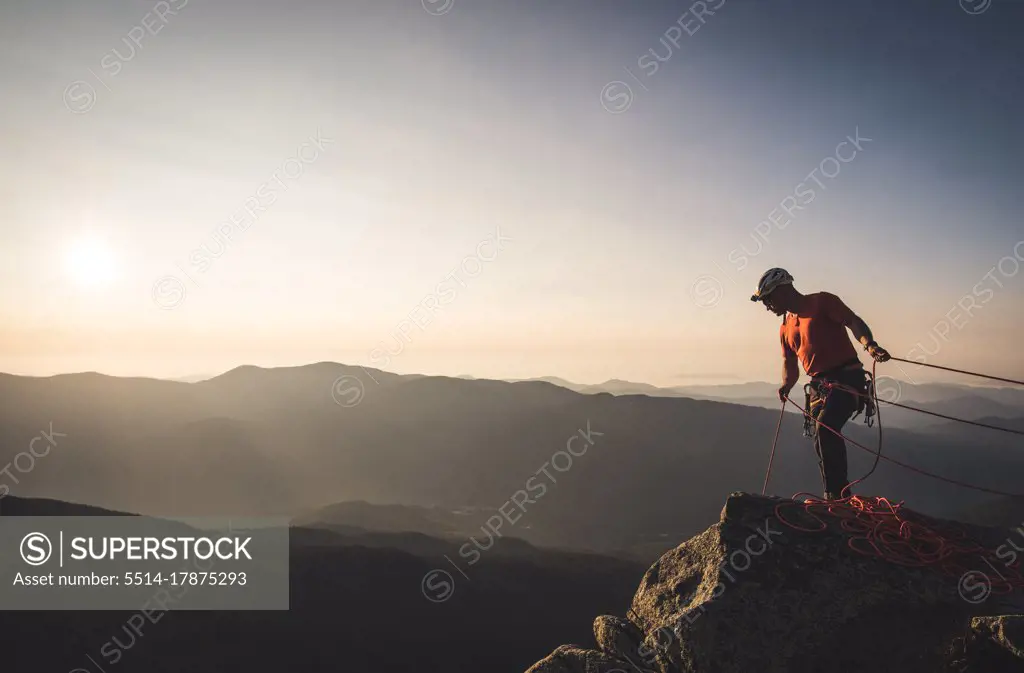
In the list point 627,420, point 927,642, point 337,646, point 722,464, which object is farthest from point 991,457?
point 927,642

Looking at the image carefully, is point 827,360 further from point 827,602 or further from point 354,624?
point 354,624

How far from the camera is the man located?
558 cm

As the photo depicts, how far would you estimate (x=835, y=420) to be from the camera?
564 cm

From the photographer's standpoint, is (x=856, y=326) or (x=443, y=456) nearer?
(x=856, y=326)

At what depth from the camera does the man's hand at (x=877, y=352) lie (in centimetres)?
517

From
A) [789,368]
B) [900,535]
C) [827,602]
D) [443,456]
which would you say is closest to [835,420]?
[789,368]

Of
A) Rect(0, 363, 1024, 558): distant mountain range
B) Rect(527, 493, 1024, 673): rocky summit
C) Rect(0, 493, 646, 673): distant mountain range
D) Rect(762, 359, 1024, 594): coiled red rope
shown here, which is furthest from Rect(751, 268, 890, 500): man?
Rect(0, 363, 1024, 558): distant mountain range

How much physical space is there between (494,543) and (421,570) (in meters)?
8.36

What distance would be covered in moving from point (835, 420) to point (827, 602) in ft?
6.49

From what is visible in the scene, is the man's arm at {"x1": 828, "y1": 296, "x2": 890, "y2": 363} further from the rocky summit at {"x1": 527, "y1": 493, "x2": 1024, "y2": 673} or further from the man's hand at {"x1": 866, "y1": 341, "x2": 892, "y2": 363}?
the rocky summit at {"x1": 527, "y1": 493, "x2": 1024, "y2": 673}

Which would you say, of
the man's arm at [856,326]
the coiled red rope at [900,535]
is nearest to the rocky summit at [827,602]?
the coiled red rope at [900,535]

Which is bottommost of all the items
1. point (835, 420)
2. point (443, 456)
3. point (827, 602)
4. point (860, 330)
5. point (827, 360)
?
point (827, 602)

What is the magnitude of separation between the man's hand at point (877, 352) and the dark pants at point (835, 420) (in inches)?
16.0

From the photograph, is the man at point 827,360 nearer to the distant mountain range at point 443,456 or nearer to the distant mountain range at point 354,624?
the distant mountain range at point 354,624
